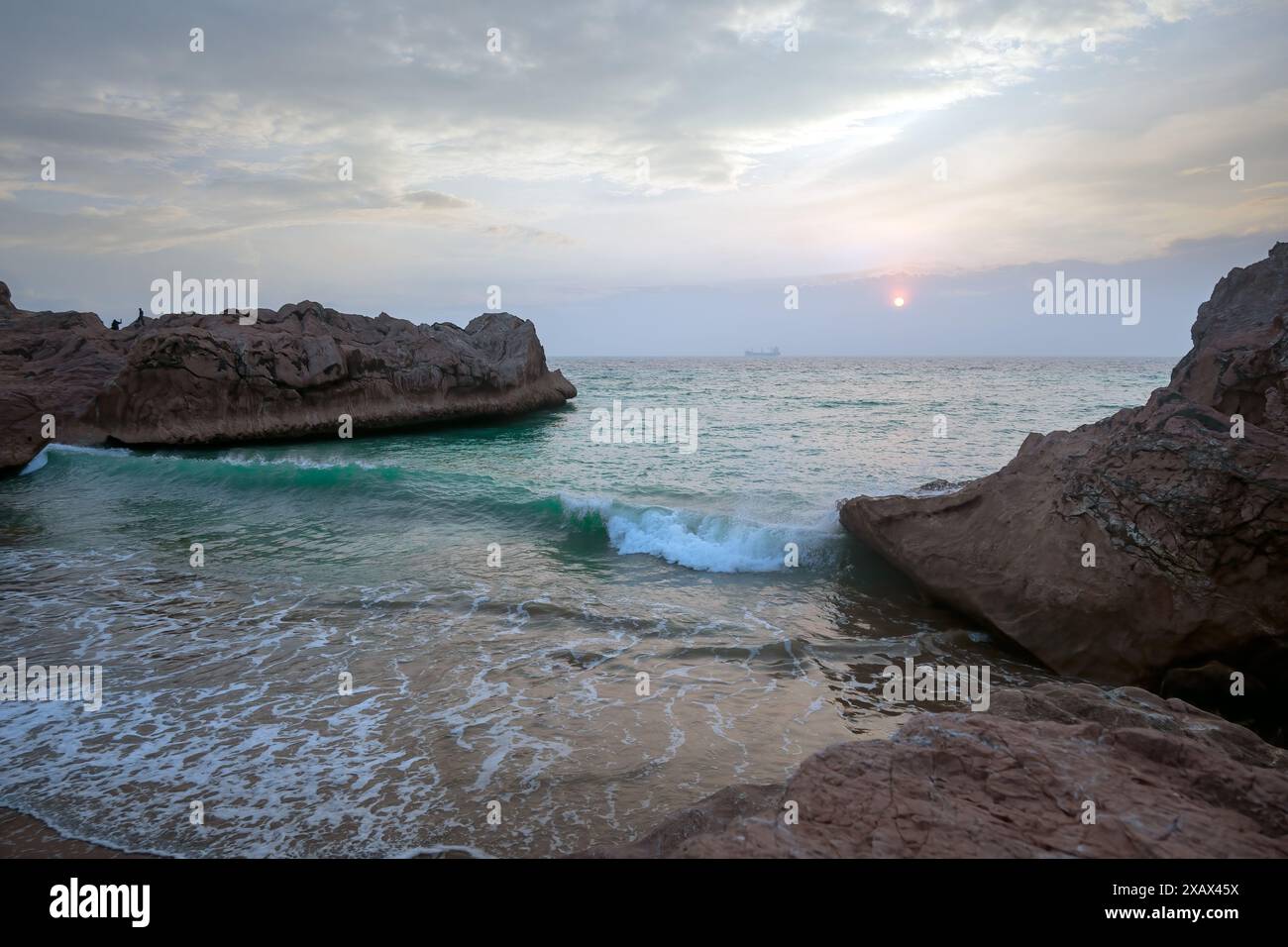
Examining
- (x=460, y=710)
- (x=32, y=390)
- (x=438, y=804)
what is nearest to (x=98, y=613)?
(x=460, y=710)

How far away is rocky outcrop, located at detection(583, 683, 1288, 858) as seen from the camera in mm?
2340

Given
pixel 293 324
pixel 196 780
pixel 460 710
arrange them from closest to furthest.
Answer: pixel 196 780 → pixel 460 710 → pixel 293 324

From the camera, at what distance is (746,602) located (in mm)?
8289

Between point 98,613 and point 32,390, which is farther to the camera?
point 32,390

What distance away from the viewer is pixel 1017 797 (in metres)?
2.60
